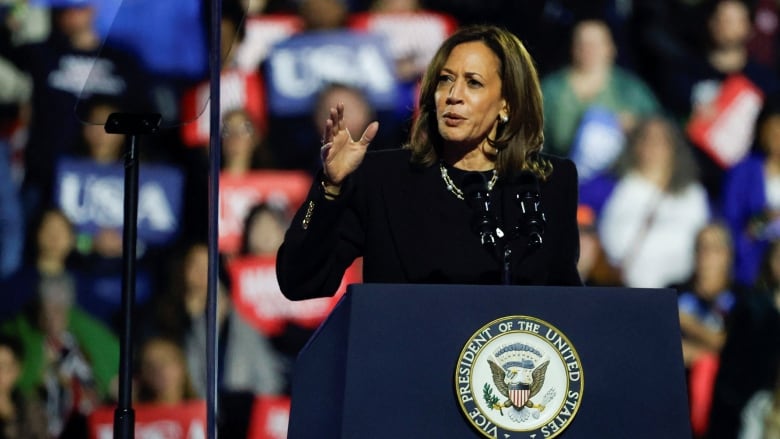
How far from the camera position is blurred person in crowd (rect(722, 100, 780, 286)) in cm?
400

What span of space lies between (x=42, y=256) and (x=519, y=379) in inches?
113

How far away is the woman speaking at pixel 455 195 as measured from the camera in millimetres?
1833

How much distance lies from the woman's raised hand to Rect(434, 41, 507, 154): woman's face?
26cm

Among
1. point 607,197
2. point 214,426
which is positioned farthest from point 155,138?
point 214,426

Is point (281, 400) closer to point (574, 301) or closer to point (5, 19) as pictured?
point (5, 19)

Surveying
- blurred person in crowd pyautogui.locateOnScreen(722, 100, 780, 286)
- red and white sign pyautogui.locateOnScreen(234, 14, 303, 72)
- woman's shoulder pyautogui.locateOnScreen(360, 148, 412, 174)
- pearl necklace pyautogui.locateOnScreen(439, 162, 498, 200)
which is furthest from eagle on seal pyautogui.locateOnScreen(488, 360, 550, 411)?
blurred person in crowd pyautogui.locateOnScreen(722, 100, 780, 286)

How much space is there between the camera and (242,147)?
3.90m

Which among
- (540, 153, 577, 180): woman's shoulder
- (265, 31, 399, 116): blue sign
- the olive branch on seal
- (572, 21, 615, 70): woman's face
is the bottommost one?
the olive branch on seal

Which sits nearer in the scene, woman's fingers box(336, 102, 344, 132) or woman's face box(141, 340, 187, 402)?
woman's fingers box(336, 102, 344, 132)

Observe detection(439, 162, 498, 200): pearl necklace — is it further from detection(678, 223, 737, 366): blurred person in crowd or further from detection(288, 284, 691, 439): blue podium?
detection(678, 223, 737, 366): blurred person in crowd

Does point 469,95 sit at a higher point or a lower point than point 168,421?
higher

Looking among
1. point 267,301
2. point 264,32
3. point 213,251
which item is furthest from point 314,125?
point 213,251

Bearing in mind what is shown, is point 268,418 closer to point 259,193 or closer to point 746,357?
point 259,193

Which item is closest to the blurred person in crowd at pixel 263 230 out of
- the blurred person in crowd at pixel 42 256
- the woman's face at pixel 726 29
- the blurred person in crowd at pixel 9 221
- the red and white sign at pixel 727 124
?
the blurred person in crowd at pixel 42 256
